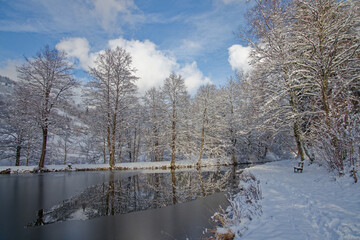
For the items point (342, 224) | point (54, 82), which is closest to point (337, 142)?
point (342, 224)

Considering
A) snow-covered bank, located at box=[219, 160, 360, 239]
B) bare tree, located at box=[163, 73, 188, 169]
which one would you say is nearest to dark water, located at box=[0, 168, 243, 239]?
snow-covered bank, located at box=[219, 160, 360, 239]

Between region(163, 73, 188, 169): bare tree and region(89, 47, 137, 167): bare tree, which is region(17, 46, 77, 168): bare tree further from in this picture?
region(163, 73, 188, 169): bare tree

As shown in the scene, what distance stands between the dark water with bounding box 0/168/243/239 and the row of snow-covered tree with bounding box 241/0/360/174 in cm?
501

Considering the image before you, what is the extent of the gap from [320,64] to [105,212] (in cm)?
1109

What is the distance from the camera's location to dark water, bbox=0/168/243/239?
496 cm

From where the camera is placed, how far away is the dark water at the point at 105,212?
4965mm

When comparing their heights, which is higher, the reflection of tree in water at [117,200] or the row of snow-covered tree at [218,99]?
the row of snow-covered tree at [218,99]

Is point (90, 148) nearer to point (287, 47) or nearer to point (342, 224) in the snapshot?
point (287, 47)

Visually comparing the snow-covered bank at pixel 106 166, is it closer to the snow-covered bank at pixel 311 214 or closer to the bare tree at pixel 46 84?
the bare tree at pixel 46 84

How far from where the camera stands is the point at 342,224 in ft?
11.1

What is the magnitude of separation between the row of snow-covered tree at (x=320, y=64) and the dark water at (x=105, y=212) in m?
5.01

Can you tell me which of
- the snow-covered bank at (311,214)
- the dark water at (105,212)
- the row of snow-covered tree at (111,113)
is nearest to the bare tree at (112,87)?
the row of snow-covered tree at (111,113)

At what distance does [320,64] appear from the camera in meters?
8.51

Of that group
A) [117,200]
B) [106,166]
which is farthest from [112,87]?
[117,200]
